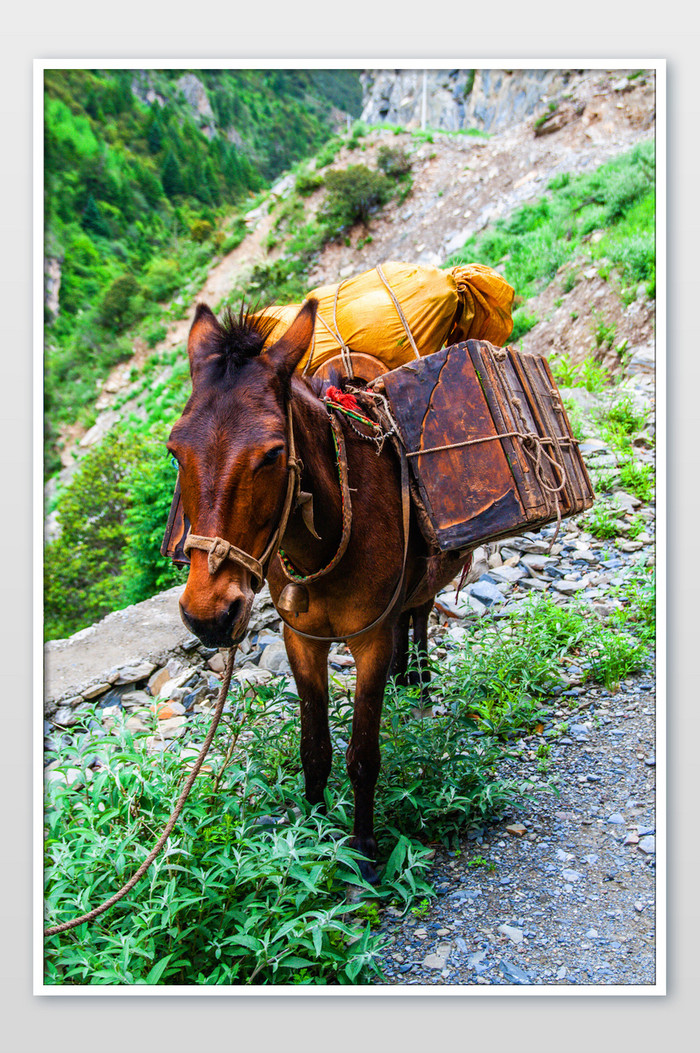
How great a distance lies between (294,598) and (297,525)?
25 cm

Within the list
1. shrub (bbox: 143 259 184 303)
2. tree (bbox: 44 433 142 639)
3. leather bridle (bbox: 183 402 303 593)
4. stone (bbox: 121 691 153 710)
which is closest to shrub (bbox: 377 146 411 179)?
shrub (bbox: 143 259 184 303)

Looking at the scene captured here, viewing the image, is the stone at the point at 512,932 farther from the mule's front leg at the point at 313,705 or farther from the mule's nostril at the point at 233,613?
the mule's nostril at the point at 233,613

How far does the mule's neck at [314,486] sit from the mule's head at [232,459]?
19 cm

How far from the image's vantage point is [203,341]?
166cm

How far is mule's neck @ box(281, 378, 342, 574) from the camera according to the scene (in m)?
1.81

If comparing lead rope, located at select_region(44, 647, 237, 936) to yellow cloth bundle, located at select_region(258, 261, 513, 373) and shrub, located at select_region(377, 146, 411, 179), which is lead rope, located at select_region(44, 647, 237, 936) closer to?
yellow cloth bundle, located at select_region(258, 261, 513, 373)

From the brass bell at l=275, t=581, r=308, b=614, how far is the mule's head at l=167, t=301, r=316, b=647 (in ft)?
1.43

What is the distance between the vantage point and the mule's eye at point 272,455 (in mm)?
1482

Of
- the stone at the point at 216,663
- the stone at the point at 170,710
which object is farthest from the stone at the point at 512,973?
the stone at the point at 216,663
